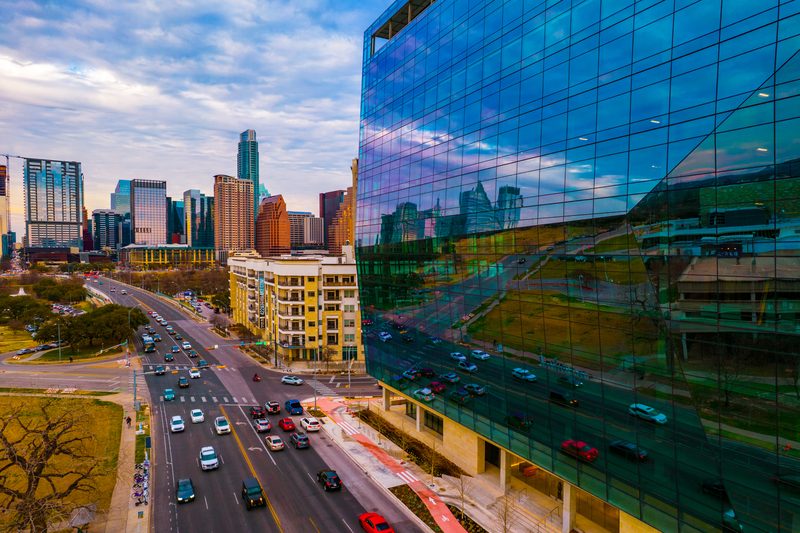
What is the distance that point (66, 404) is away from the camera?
51.6m

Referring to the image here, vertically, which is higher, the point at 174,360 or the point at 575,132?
the point at 575,132

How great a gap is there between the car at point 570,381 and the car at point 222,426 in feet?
116

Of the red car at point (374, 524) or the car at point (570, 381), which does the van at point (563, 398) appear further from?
the red car at point (374, 524)

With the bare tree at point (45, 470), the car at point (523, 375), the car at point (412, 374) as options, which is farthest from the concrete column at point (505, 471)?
the bare tree at point (45, 470)

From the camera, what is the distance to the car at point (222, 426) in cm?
4631

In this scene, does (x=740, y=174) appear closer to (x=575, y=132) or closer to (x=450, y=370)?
(x=575, y=132)

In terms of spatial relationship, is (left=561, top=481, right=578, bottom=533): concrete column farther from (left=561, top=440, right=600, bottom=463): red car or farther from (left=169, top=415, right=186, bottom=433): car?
(left=169, top=415, right=186, bottom=433): car

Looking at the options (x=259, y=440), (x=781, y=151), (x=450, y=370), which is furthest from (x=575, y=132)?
(x=259, y=440)

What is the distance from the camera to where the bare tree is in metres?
24.9

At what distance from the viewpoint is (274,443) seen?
4256 centimetres

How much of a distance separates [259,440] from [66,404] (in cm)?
2552

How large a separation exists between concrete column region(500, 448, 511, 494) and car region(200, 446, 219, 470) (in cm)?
2411

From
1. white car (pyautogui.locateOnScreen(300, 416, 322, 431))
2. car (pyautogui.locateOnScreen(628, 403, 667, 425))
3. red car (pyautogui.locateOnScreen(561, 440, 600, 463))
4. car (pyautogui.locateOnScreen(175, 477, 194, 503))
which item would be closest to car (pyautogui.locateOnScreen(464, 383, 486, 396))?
red car (pyautogui.locateOnScreen(561, 440, 600, 463))

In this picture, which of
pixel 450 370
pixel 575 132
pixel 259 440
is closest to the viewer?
pixel 575 132
